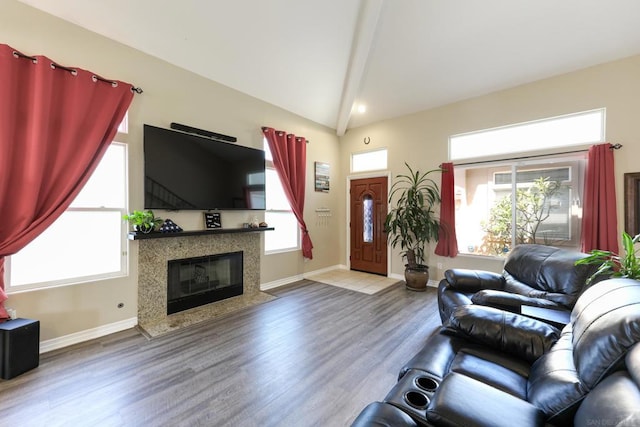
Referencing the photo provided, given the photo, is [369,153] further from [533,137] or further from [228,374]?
[228,374]

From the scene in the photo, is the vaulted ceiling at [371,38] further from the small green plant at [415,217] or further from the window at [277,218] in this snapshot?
the small green plant at [415,217]

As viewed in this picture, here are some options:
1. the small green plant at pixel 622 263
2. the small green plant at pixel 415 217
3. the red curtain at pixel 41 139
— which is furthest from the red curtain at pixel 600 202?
the red curtain at pixel 41 139

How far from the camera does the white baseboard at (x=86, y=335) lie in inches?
101

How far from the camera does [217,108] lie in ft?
12.7

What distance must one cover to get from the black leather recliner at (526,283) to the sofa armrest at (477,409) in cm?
136

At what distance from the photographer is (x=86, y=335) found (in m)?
2.78

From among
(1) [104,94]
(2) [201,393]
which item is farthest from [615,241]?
(1) [104,94]

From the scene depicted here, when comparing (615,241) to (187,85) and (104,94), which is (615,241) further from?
(104,94)

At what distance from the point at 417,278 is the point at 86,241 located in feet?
14.7

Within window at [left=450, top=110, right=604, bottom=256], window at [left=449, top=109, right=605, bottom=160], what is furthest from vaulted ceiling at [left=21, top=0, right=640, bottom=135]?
window at [left=450, top=110, right=604, bottom=256]

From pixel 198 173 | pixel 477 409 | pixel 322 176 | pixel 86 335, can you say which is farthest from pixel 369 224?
pixel 477 409

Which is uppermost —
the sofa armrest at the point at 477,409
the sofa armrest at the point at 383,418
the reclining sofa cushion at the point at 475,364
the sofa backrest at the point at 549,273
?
the sofa backrest at the point at 549,273

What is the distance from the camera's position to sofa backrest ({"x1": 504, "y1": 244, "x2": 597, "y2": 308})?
2357mm

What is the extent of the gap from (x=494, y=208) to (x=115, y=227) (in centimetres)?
533
